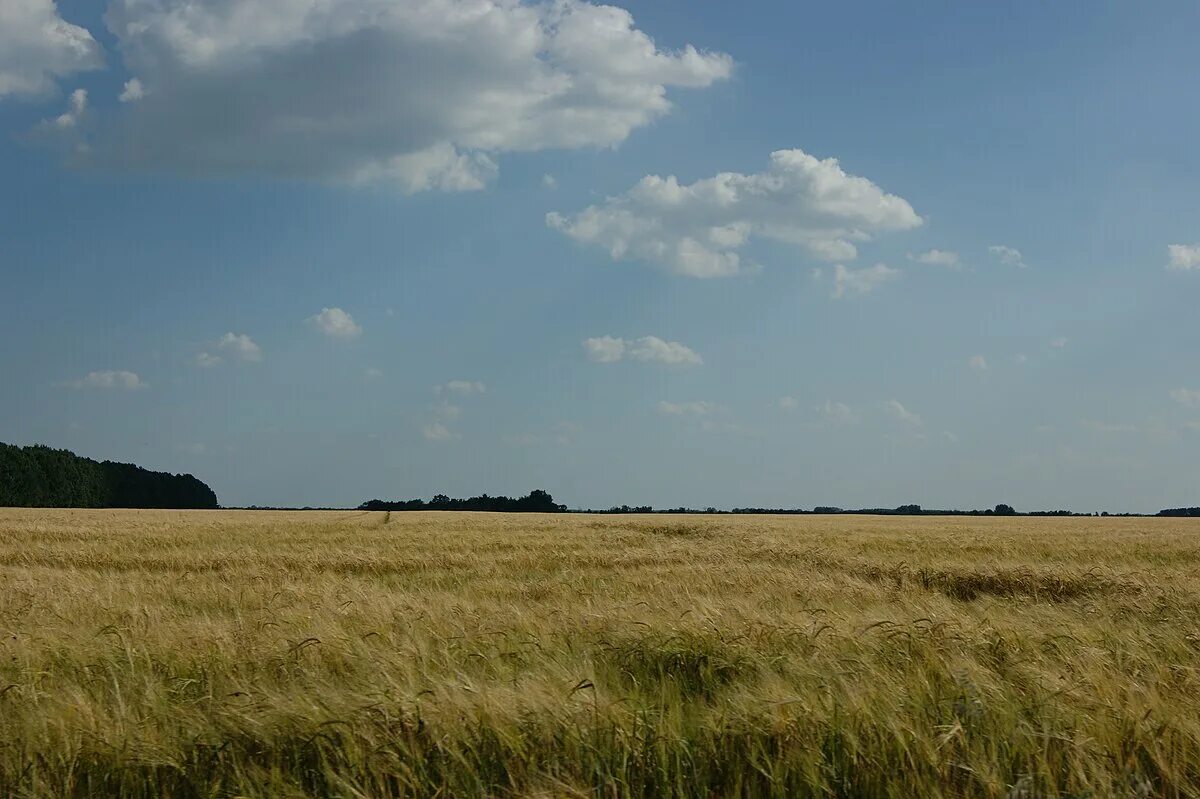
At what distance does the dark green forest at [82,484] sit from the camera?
319ft

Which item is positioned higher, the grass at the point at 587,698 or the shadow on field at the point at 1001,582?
the grass at the point at 587,698

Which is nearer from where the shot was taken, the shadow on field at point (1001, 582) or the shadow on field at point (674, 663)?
the shadow on field at point (674, 663)

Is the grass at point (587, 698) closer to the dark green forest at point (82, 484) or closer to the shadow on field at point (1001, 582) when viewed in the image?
the shadow on field at point (1001, 582)

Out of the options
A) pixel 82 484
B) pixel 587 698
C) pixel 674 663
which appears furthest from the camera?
pixel 82 484

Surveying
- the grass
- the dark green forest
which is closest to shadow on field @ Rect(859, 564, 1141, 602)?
the grass

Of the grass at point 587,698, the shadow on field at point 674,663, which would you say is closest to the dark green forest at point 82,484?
the grass at point 587,698

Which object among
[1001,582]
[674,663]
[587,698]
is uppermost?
[587,698]

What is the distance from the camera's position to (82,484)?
107m

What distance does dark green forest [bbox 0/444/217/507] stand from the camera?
97312 mm

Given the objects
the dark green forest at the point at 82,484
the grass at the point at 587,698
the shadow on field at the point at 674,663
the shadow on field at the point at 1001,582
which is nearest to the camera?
the grass at the point at 587,698

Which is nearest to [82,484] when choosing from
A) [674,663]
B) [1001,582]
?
[1001,582]

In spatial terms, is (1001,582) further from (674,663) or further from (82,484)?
(82,484)

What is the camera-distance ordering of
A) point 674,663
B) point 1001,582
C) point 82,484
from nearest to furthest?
point 674,663
point 1001,582
point 82,484

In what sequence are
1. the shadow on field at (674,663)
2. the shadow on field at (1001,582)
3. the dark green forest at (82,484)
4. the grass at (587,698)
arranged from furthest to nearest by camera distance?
1. the dark green forest at (82,484)
2. the shadow on field at (1001,582)
3. the shadow on field at (674,663)
4. the grass at (587,698)
